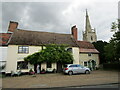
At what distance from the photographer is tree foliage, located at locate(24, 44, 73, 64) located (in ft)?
67.2

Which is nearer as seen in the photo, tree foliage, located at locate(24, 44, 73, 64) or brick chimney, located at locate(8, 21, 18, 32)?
tree foliage, located at locate(24, 44, 73, 64)

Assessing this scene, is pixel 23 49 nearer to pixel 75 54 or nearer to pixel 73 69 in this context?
pixel 73 69

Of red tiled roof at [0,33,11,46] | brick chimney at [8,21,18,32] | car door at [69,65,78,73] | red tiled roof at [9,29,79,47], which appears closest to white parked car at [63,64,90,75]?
car door at [69,65,78,73]

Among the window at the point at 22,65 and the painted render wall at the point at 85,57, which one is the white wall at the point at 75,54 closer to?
the painted render wall at the point at 85,57

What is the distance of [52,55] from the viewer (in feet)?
68.7

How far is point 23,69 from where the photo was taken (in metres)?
20.5

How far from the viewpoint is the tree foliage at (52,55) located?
20.5 m

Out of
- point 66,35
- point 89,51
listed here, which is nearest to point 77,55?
point 89,51

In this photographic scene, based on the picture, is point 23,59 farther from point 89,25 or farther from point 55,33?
point 89,25

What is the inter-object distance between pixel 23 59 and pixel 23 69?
5.76ft

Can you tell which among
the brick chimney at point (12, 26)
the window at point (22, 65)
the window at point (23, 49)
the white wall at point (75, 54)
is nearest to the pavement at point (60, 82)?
the window at point (22, 65)

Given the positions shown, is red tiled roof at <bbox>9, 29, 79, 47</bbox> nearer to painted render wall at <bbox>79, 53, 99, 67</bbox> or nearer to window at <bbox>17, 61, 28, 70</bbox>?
painted render wall at <bbox>79, 53, 99, 67</bbox>

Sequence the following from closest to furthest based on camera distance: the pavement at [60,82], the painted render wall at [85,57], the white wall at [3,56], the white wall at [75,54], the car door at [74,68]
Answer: the pavement at [60,82] < the car door at [74,68] < the white wall at [3,56] < the white wall at [75,54] < the painted render wall at [85,57]

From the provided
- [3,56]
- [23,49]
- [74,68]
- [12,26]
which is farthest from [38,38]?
[74,68]
